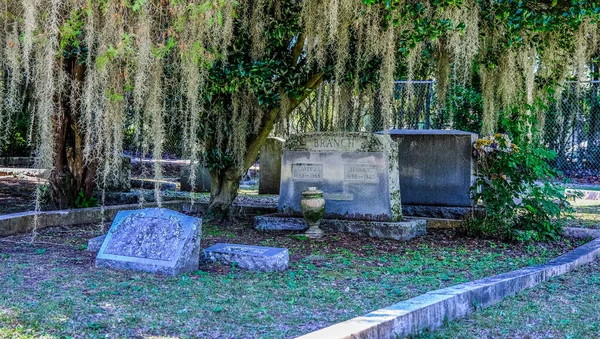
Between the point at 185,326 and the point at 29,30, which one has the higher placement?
the point at 29,30

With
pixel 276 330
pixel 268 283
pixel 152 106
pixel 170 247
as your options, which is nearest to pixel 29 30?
pixel 152 106

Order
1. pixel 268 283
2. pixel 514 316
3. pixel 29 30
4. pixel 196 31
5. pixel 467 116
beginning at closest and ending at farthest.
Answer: pixel 514 316 < pixel 268 283 < pixel 29 30 < pixel 196 31 < pixel 467 116

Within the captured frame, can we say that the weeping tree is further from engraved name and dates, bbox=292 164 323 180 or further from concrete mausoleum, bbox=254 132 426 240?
engraved name and dates, bbox=292 164 323 180

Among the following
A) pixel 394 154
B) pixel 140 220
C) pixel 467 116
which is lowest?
pixel 140 220

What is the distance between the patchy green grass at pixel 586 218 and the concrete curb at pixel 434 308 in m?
2.96

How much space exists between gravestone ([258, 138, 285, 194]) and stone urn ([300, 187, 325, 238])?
190 inches

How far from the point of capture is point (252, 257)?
5.25 metres

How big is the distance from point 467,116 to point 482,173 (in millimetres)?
4513

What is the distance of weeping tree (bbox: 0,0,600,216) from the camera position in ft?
19.0

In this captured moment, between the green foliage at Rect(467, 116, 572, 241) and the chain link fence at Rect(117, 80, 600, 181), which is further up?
the chain link fence at Rect(117, 80, 600, 181)

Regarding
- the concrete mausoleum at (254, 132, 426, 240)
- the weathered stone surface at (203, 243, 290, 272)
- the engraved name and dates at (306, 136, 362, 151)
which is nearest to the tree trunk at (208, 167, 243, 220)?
the concrete mausoleum at (254, 132, 426, 240)

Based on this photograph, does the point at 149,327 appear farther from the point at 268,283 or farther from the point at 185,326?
the point at 268,283

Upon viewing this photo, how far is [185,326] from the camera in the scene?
3521 millimetres

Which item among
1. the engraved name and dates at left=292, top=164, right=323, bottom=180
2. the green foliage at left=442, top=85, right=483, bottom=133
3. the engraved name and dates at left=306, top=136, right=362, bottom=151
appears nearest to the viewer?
the engraved name and dates at left=306, top=136, right=362, bottom=151
